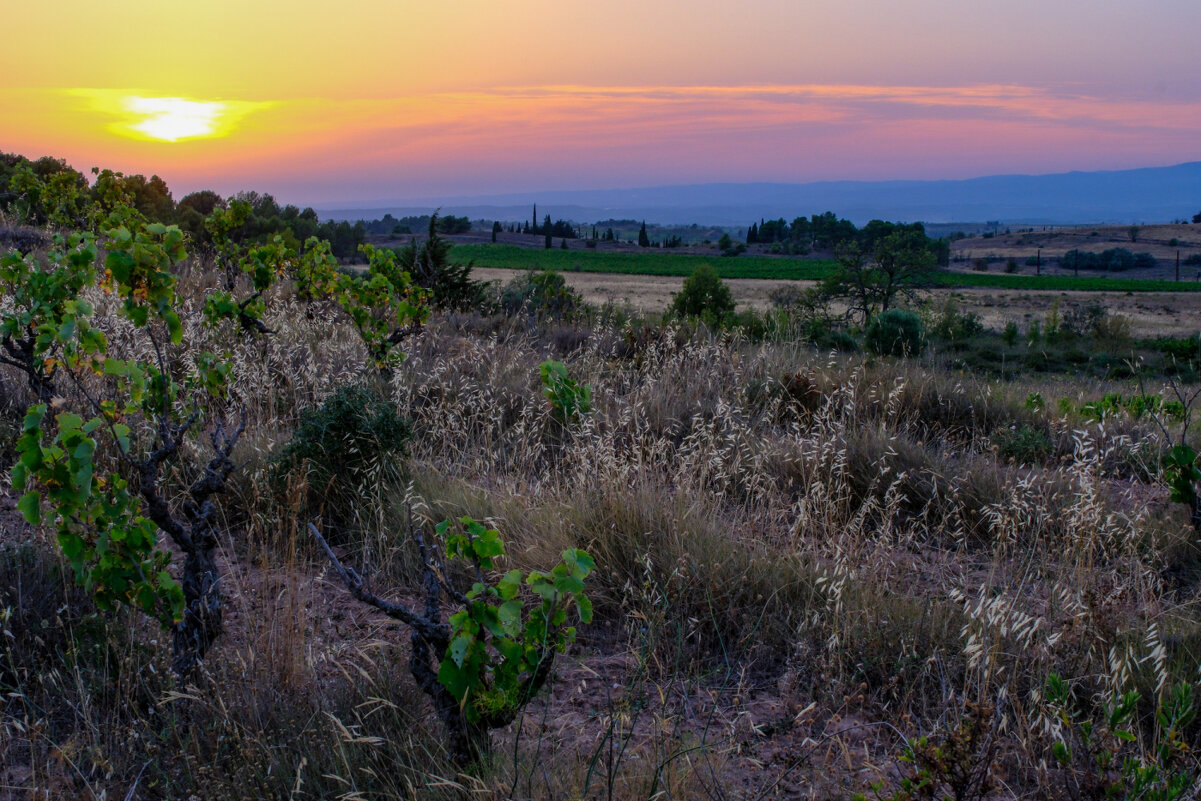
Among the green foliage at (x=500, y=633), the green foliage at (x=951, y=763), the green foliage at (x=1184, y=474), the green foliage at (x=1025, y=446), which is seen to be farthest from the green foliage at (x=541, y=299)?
the green foliage at (x=951, y=763)

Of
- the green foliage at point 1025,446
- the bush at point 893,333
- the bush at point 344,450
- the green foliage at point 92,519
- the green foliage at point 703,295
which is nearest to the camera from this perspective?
the green foliage at point 92,519

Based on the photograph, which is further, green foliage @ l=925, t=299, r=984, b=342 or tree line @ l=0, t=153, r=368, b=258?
green foliage @ l=925, t=299, r=984, b=342

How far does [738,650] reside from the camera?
309cm

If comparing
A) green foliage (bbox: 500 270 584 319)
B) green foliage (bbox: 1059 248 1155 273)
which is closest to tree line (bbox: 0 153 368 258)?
green foliage (bbox: 500 270 584 319)

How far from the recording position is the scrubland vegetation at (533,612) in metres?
2.20

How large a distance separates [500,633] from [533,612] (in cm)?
19

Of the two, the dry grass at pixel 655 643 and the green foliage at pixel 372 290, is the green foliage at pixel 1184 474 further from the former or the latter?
the green foliage at pixel 372 290

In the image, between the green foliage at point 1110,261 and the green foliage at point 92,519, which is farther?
the green foliage at point 1110,261

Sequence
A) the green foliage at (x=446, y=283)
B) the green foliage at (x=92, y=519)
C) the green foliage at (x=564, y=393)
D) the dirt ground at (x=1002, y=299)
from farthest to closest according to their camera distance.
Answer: the dirt ground at (x=1002, y=299) → the green foliage at (x=446, y=283) → the green foliage at (x=564, y=393) → the green foliage at (x=92, y=519)

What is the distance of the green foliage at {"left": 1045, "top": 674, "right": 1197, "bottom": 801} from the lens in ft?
6.03

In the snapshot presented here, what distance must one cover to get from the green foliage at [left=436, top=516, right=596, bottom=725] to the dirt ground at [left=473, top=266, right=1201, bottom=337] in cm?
2649

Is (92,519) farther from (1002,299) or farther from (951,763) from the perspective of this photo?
(1002,299)

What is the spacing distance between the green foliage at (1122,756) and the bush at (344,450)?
341cm

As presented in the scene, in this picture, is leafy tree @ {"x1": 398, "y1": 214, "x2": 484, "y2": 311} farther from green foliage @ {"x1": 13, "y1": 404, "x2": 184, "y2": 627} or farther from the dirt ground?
the dirt ground
